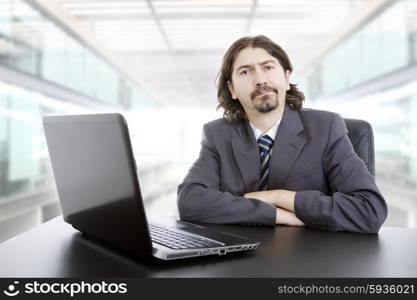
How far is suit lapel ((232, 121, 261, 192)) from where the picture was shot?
1.38 meters

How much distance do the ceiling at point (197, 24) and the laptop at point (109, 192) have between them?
2.47m

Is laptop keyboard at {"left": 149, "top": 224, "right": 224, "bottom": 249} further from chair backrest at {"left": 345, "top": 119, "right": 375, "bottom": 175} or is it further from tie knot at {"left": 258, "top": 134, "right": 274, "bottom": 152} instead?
chair backrest at {"left": 345, "top": 119, "right": 375, "bottom": 175}

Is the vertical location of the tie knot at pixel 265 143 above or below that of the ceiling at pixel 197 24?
below

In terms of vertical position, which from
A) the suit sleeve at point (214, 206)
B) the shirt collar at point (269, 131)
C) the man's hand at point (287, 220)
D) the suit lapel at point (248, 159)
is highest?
the shirt collar at point (269, 131)

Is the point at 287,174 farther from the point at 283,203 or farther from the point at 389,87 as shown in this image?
the point at 389,87

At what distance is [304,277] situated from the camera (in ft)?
1.98

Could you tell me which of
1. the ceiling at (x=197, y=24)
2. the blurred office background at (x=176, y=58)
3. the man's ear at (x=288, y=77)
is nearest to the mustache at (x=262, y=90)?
the man's ear at (x=288, y=77)

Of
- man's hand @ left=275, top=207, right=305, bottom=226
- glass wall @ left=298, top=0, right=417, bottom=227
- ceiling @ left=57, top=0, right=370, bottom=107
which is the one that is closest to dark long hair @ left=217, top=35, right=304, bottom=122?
man's hand @ left=275, top=207, right=305, bottom=226

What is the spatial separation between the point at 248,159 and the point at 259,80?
0.93 ft

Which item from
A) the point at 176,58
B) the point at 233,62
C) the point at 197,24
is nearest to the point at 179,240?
the point at 233,62

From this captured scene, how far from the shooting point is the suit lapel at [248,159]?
54.3 inches

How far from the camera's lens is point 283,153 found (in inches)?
54.1

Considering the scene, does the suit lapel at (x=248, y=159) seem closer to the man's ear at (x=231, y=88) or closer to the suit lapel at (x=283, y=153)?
the suit lapel at (x=283, y=153)

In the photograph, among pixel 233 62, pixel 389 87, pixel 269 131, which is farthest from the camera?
pixel 389 87
